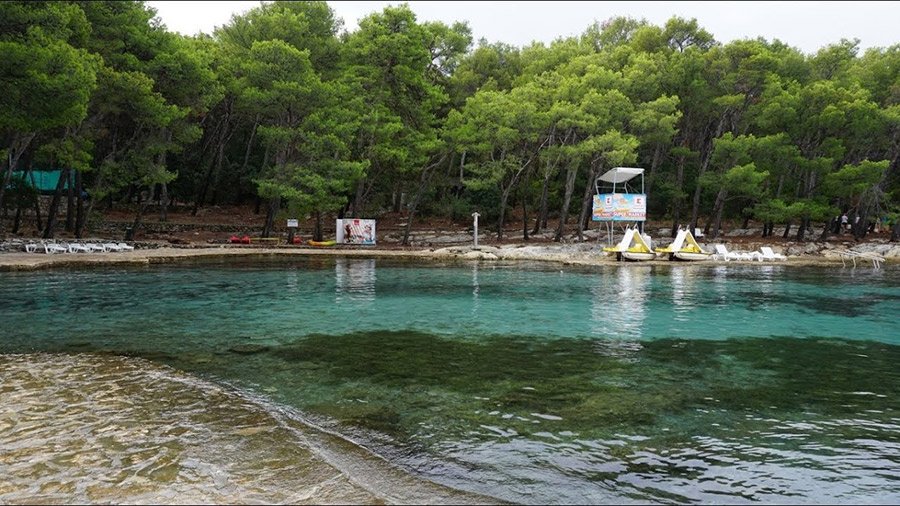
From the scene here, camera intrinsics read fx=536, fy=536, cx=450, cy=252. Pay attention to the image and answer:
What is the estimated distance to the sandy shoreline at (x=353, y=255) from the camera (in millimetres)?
19234

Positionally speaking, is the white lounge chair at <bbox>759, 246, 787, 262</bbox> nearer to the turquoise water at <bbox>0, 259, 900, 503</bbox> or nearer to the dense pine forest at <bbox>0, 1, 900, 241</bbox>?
the dense pine forest at <bbox>0, 1, 900, 241</bbox>

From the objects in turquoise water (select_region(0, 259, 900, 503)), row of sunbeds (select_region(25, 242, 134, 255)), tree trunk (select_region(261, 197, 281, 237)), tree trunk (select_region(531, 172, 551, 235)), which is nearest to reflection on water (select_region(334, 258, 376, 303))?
turquoise water (select_region(0, 259, 900, 503))

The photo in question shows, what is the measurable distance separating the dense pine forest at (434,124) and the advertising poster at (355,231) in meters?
1.37

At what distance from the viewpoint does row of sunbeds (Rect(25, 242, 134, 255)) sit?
20.8 m

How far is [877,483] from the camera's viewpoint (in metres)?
3.88

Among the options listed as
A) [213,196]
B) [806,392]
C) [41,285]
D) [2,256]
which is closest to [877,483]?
[806,392]

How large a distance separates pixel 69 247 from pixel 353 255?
1147 cm

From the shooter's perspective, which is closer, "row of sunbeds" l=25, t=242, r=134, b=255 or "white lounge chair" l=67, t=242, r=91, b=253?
"row of sunbeds" l=25, t=242, r=134, b=255

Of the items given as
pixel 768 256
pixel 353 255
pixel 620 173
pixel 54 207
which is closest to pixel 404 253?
pixel 353 255

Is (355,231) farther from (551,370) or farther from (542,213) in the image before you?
(551,370)

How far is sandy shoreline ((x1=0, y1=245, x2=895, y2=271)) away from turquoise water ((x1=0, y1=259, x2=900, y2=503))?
12.1ft

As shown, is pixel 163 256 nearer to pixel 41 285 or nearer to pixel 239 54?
pixel 41 285

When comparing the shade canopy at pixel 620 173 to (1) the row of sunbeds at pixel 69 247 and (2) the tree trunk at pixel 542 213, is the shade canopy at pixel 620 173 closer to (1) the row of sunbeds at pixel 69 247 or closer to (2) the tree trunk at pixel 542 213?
(2) the tree trunk at pixel 542 213

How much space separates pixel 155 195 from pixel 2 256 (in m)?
23.0
